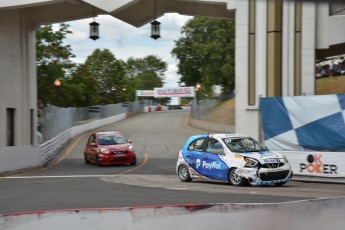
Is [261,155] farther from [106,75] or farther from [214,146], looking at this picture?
[106,75]

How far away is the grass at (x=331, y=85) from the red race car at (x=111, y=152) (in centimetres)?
1240

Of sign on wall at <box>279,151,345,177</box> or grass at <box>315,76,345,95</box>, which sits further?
grass at <box>315,76,345,95</box>

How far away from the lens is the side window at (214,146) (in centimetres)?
1589

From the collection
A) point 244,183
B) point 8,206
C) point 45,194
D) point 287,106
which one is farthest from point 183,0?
point 8,206

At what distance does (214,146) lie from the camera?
16.2 meters

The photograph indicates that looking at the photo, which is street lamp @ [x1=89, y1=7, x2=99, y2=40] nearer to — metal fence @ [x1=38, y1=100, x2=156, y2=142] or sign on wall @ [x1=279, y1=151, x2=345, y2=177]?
metal fence @ [x1=38, y1=100, x2=156, y2=142]

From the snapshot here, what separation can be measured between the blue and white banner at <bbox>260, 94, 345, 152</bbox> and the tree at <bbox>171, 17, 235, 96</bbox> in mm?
48287

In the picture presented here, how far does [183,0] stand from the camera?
2277cm

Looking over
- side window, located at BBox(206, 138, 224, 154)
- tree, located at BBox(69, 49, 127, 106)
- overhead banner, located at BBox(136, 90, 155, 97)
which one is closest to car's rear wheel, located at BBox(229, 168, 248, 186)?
side window, located at BBox(206, 138, 224, 154)

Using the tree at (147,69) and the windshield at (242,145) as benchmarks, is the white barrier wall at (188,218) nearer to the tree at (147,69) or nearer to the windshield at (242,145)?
the windshield at (242,145)

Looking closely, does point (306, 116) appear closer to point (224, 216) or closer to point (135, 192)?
point (135, 192)

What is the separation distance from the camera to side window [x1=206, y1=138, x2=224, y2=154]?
15.9 m

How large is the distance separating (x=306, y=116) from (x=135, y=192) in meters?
6.42

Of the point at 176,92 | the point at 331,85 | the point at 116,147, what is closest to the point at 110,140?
the point at 116,147
